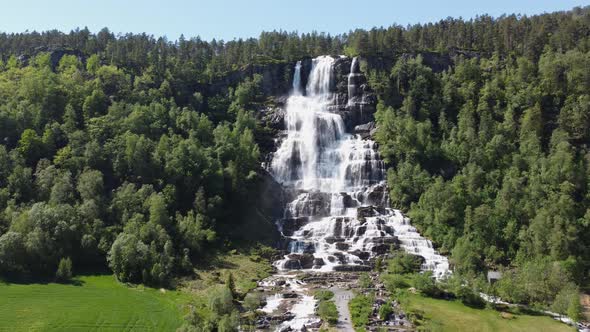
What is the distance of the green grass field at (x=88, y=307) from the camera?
50.4 m

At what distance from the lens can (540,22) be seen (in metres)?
132

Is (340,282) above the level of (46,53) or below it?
below

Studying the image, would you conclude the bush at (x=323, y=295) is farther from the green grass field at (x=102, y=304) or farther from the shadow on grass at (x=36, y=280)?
the shadow on grass at (x=36, y=280)

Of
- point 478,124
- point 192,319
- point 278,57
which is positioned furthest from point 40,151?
point 478,124

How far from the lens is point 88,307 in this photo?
55.2 metres

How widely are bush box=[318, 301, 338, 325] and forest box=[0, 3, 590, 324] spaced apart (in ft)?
66.2

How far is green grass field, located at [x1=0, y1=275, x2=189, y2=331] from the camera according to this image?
5044 cm

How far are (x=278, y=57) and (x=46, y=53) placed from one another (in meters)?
68.8

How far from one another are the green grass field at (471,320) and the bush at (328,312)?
839cm

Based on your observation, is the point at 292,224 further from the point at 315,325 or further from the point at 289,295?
the point at 315,325

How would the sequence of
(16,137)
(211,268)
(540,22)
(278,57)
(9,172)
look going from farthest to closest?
(278,57)
(540,22)
(16,137)
(9,172)
(211,268)

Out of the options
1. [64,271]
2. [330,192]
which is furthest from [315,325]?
[330,192]

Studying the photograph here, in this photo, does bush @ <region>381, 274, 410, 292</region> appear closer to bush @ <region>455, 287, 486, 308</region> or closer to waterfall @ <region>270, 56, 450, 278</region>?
waterfall @ <region>270, 56, 450, 278</region>

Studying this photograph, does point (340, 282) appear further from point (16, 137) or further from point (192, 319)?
point (16, 137)
